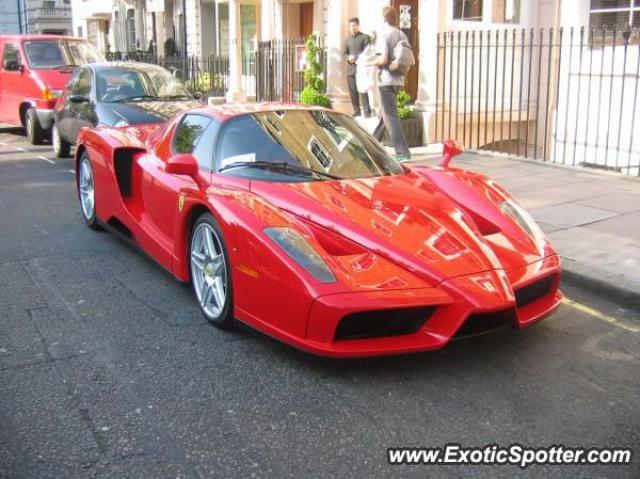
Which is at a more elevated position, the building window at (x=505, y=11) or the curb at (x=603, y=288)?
the building window at (x=505, y=11)

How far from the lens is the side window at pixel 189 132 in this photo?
196 inches

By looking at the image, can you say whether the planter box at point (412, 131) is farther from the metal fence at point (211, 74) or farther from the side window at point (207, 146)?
the metal fence at point (211, 74)

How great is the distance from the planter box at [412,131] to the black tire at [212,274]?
811 cm

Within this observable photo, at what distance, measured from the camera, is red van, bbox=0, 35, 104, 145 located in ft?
42.3

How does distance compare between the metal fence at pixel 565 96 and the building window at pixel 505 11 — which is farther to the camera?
the building window at pixel 505 11

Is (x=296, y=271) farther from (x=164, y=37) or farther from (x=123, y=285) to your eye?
(x=164, y=37)

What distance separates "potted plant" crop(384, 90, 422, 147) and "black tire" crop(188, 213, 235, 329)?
8191mm

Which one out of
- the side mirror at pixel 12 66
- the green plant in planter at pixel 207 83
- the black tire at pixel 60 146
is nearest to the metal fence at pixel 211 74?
the green plant in planter at pixel 207 83

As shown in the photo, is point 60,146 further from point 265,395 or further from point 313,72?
point 265,395

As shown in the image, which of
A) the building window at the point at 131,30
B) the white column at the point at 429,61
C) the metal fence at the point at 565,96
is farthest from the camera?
the building window at the point at 131,30

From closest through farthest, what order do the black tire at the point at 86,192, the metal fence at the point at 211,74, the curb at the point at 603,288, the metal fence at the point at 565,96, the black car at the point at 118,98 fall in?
1. the curb at the point at 603,288
2. the black tire at the point at 86,192
3. the black car at the point at 118,98
4. the metal fence at the point at 565,96
5. the metal fence at the point at 211,74

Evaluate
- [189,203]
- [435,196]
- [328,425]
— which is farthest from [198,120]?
[328,425]

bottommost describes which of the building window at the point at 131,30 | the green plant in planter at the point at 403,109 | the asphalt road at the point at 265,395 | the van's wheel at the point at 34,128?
the asphalt road at the point at 265,395

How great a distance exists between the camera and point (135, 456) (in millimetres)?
2893
